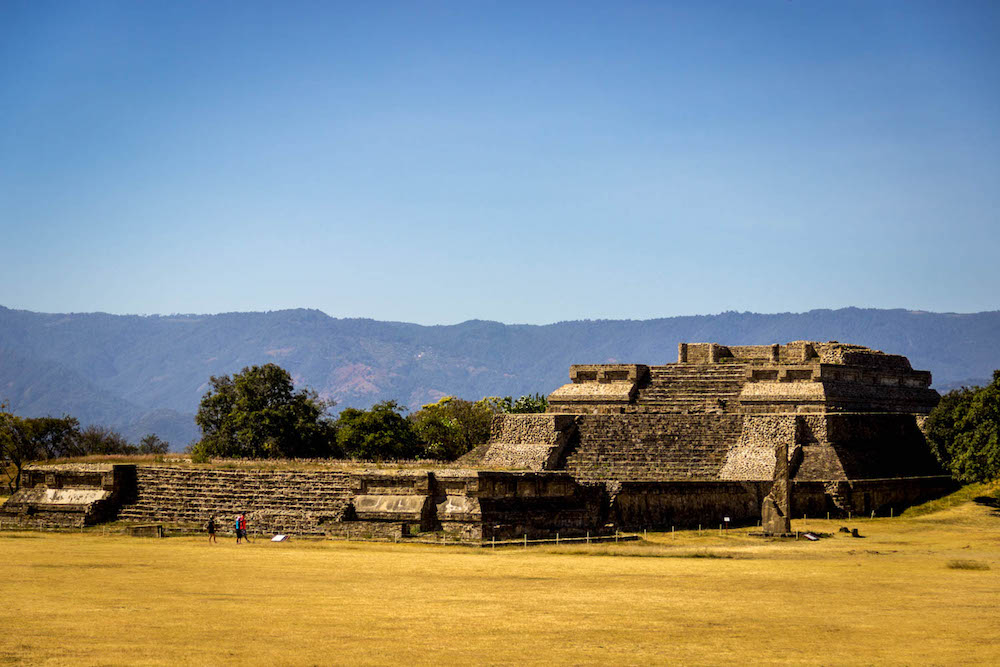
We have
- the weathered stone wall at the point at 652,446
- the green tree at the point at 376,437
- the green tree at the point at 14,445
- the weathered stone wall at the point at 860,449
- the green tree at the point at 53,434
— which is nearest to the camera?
the weathered stone wall at the point at 860,449

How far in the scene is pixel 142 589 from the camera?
2223 cm

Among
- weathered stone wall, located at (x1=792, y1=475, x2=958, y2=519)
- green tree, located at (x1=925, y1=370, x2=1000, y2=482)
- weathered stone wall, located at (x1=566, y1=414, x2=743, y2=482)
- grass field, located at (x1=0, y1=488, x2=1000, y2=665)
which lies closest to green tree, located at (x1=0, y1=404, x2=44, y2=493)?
weathered stone wall, located at (x1=566, y1=414, x2=743, y2=482)

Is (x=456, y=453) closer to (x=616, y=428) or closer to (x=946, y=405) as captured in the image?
(x=616, y=428)

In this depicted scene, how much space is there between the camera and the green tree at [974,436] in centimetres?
4191

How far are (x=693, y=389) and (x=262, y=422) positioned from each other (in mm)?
21864

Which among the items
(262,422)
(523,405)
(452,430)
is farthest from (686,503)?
(523,405)

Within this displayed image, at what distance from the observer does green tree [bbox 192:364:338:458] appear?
60688 mm

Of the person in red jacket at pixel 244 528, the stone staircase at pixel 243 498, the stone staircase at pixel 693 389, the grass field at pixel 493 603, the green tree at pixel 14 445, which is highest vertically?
the stone staircase at pixel 693 389

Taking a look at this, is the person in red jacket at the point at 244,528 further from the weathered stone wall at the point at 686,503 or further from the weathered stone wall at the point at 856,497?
the weathered stone wall at the point at 856,497

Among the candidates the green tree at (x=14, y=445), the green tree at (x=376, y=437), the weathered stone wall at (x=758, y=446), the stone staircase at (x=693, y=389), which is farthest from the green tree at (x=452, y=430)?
the weathered stone wall at (x=758, y=446)

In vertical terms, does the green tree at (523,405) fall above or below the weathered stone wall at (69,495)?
above

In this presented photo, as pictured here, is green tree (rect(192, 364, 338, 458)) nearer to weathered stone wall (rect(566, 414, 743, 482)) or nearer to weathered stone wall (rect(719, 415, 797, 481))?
weathered stone wall (rect(566, 414, 743, 482))

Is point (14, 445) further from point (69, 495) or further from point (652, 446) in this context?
point (652, 446)

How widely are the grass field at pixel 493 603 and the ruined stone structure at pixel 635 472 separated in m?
2.64
